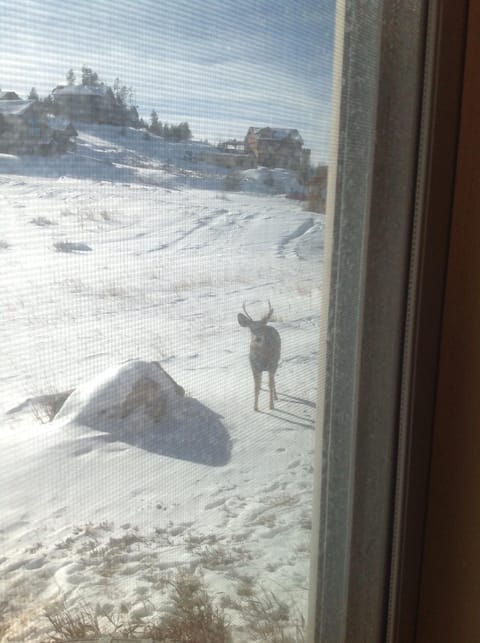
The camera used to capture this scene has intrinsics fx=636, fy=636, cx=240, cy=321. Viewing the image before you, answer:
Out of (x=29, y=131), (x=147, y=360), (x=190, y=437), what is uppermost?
(x=29, y=131)

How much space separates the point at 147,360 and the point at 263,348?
179mm

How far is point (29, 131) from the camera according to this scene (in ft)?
1.72

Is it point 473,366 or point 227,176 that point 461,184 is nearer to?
point 473,366

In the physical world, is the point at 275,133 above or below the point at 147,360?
above

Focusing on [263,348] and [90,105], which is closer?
[90,105]

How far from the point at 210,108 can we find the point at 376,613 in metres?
0.79

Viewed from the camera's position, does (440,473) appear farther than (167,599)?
Yes

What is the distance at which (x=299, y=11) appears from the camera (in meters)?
0.76

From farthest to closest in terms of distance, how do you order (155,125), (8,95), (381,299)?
(381,299), (155,125), (8,95)

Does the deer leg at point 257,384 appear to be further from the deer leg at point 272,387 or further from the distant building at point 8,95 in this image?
the distant building at point 8,95

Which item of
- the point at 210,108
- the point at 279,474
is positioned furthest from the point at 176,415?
the point at 210,108

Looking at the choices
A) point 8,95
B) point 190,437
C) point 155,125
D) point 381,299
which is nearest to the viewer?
point 8,95

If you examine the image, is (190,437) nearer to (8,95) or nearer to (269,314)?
(269,314)

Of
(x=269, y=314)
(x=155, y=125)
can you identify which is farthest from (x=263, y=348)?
(x=155, y=125)
